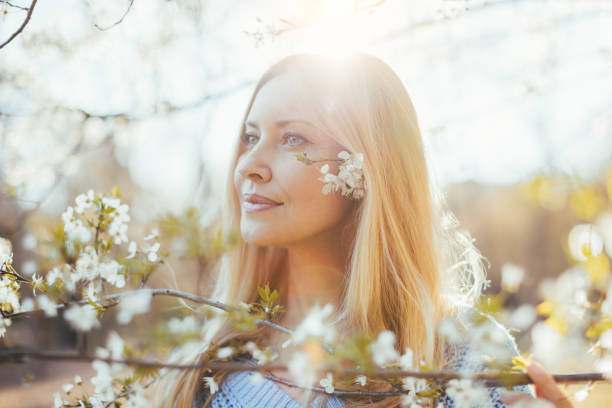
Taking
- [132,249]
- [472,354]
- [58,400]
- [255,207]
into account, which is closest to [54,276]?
[132,249]

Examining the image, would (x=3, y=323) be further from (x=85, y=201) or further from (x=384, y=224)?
(x=384, y=224)

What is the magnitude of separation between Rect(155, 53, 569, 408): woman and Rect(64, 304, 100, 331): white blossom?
61 cm

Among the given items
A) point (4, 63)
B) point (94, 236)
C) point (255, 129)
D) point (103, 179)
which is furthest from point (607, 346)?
point (103, 179)

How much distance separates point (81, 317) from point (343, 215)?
3.00 ft

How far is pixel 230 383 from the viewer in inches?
A: 59.9

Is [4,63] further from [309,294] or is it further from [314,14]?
[309,294]

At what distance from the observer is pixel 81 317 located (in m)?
0.75

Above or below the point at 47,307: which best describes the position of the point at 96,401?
below

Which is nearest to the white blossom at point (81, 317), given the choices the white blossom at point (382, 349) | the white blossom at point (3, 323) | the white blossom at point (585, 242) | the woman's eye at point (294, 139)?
the white blossom at point (3, 323)

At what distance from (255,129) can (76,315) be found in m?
0.87

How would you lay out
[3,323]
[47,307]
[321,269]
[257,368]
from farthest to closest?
1. [321,269]
2. [3,323]
3. [47,307]
4. [257,368]

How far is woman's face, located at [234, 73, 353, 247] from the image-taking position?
1373 mm

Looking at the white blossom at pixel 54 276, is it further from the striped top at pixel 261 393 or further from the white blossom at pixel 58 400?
the striped top at pixel 261 393

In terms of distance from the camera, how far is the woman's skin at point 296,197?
138cm
